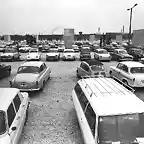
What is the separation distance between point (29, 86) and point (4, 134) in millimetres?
5211

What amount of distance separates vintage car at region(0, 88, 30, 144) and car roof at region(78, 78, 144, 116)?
6.77ft

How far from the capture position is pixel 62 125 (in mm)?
6914

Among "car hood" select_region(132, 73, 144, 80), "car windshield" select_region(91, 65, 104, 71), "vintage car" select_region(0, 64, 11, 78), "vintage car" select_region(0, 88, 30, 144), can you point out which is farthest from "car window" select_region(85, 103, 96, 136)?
"vintage car" select_region(0, 64, 11, 78)

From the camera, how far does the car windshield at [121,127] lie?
423cm

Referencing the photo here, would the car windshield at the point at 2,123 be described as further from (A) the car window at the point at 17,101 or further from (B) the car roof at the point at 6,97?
(A) the car window at the point at 17,101

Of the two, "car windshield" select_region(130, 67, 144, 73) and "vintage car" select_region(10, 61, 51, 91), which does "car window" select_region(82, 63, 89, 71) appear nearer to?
"car windshield" select_region(130, 67, 144, 73)

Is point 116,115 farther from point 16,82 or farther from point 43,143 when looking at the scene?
point 16,82

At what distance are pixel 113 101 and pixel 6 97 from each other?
2.98 metres

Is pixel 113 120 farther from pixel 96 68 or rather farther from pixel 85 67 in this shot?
pixel 85 67

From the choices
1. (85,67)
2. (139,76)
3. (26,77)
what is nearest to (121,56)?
(85,67)

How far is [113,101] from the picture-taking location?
190 inches

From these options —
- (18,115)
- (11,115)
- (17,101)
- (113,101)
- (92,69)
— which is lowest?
(18,115)

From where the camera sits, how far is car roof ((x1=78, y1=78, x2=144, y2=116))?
441 centimetres

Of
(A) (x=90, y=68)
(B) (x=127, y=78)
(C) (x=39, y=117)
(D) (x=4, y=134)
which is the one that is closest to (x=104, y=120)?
(D) (x=4, y=134)
